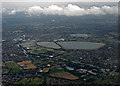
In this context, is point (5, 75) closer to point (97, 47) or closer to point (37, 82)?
point (37, 82)

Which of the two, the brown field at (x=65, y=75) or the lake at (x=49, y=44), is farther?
the lake at (x=49, y=44)

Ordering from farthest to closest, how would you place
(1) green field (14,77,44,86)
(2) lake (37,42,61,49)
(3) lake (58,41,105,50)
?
1. (2) lake (37,42,61,49)
2. (3) lake (58,41,105,50)
3. (1) green field (14,77,44,86)

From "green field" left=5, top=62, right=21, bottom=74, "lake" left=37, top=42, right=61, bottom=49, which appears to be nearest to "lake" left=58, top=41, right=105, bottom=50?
"lake" left=37, top=42, right=61, bottom=49

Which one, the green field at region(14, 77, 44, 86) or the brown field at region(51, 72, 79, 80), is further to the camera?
the brown field at region(51, 72, 79, 80)

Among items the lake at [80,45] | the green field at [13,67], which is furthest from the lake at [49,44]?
the green field at [13,67]

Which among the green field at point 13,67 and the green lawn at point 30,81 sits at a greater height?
the green field at point 13,67

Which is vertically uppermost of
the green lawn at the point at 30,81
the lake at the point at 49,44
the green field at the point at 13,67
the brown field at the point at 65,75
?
the lake at the point at 49,44

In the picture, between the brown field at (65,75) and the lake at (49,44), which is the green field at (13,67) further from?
the lake at (49,44)

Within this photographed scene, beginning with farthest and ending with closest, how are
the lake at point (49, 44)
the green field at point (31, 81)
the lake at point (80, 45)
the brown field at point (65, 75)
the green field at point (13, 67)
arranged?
the lake at point (49, 44), the lake at point (80, 45), the green field at point (13, 67), the brown field at point (65, 75), the green field at point (31, 81)

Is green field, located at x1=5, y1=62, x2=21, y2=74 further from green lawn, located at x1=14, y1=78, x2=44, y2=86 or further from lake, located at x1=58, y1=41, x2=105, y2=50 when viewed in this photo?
lake, located at x1=58, y1=41, x2=105, y2=50
